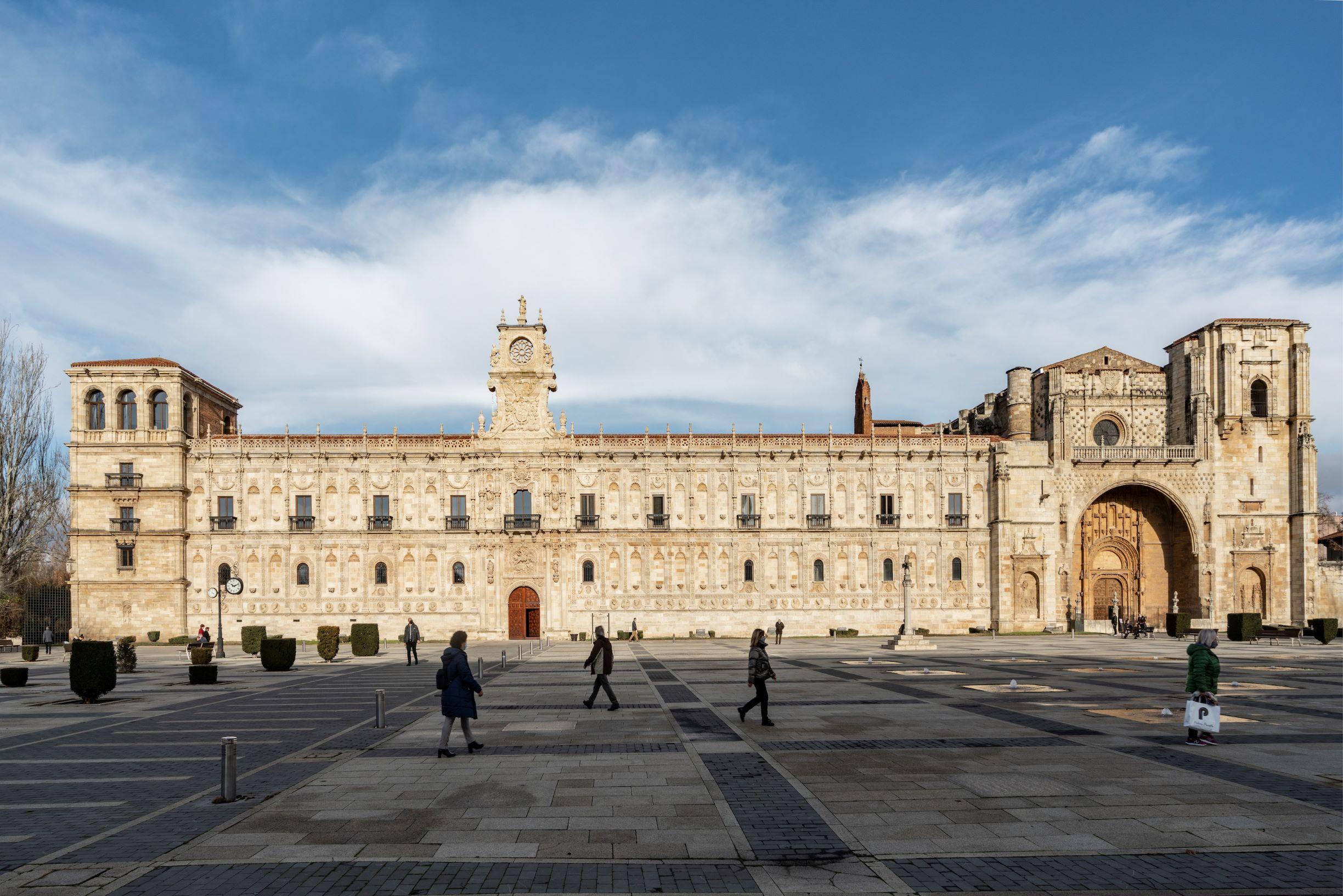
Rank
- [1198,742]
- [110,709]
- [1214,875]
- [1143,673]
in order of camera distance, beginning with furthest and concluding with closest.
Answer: [1143,673]
[110,709]
[1198,742]
[1214,875]

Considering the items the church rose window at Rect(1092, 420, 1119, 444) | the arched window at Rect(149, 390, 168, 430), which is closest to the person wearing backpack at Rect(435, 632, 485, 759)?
the arched window at Rect(149, 390, 168, 430)

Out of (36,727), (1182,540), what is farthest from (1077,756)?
(1182,540)

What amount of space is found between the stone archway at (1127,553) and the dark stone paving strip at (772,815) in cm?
5219

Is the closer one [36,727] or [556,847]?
[556,847]

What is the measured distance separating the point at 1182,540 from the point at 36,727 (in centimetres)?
6217

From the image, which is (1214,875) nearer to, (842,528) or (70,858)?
(70,858)

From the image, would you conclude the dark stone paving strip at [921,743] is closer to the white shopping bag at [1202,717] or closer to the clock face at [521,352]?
the white shopping bag at [1202,717]

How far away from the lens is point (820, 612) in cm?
5381

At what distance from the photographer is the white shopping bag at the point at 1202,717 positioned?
14.2 m

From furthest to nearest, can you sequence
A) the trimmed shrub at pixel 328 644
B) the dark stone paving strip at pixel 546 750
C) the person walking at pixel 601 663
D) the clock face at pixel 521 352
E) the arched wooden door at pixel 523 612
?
the clock face at pixel 521 352, the arched wooden door at pixel 523 612, the trimmed shrub at pixel 328 644, the person walking at pixel 601 663, the dark stone paving strip at pixel 546 750

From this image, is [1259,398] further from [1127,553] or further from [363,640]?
[363,640]

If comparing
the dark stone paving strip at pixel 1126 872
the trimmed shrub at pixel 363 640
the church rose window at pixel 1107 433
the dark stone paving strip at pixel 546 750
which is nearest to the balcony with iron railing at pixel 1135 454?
the church rose window at pixel 1107 433

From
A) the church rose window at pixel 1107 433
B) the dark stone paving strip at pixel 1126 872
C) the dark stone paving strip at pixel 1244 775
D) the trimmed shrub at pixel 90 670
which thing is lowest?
the trimmed shrub at pixel 90 670

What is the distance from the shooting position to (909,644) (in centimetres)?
3891
